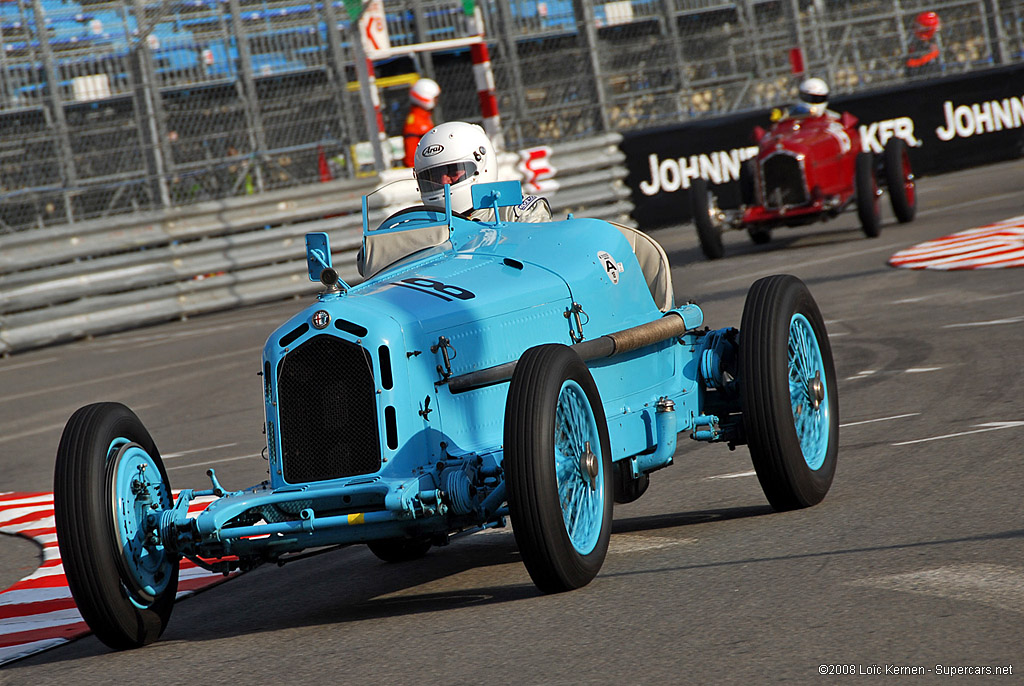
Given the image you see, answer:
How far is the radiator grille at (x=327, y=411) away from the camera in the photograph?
4.71m

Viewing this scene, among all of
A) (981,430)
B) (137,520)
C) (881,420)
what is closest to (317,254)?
(137,520)

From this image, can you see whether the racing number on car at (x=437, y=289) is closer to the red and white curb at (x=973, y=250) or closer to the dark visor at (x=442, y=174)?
the dark visor at (x=442, y=174)

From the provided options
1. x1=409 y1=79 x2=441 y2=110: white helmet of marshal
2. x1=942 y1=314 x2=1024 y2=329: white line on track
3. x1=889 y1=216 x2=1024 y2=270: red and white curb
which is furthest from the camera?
x1=409 y1=79 x2=441 y2=110: white helmet of marshal

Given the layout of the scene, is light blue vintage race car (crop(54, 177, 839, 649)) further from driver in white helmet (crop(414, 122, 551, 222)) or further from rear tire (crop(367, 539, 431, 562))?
driver in white helmet (crop(414, 122, 551, 222))

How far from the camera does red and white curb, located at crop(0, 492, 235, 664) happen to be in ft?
16.6

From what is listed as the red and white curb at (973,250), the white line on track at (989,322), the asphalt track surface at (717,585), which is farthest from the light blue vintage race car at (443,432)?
the red and white curb at (973,250)

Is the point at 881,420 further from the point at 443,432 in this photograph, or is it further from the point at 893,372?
the point at 443,432

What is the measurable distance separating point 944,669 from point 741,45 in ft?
58.2

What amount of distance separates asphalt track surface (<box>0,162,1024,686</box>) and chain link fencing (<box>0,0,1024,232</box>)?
8.37m

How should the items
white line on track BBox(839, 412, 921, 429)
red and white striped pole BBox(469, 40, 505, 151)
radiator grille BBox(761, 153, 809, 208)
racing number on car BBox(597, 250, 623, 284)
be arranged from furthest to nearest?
red and white striped pole BBox(469, 40, 505, 151), radiator grille BBox(761, 153, 809, 208), white line on track BBox(839, 412, 921, 429), racing number on car BBox(597, 250, 623, 284)

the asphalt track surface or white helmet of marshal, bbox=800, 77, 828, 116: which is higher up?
white helmet of marshal, bbox=800, 77, 828, 116

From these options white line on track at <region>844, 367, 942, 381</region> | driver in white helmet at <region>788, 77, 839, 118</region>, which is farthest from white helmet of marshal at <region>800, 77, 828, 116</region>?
white line on track at <region>844, 367, 942, 381</region>

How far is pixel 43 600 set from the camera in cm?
578

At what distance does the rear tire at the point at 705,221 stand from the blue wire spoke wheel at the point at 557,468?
11239mm
